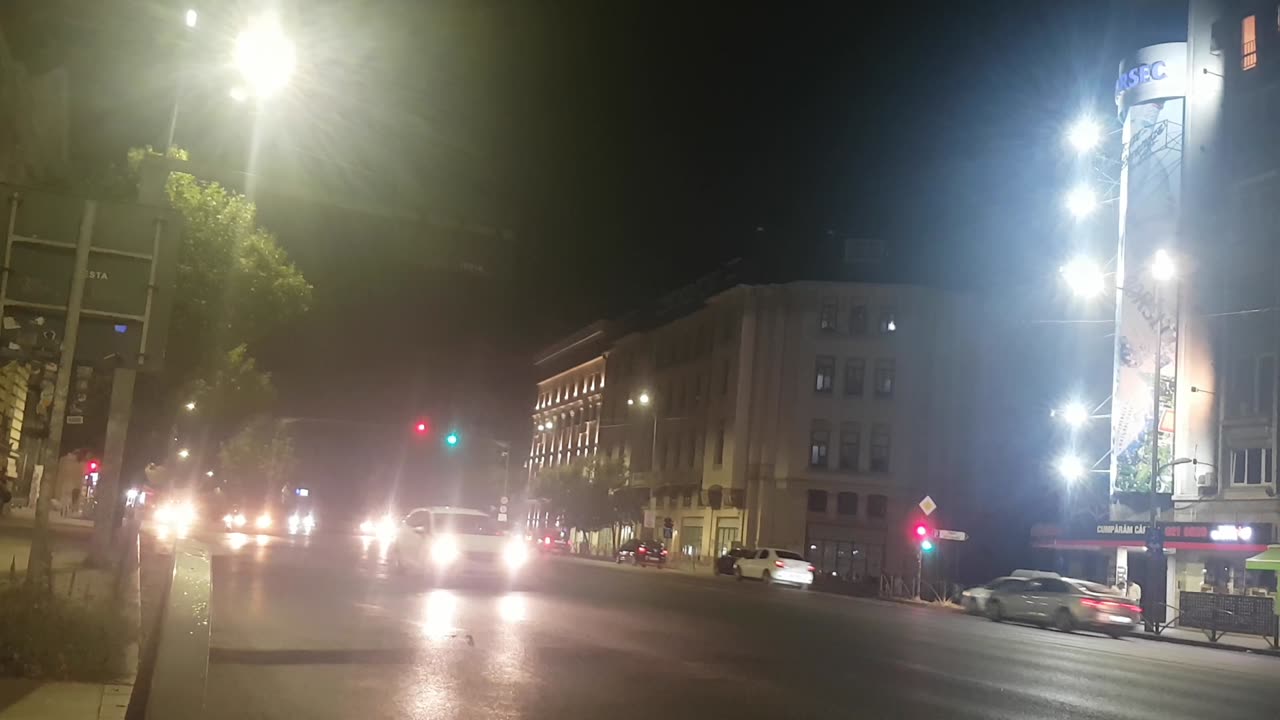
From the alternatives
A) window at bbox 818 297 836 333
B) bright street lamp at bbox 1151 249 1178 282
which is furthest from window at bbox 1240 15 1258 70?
window at bbox 818 297 836 333

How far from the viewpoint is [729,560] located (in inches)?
1956

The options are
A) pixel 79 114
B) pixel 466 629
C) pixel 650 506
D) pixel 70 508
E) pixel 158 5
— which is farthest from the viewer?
pixel 650 506

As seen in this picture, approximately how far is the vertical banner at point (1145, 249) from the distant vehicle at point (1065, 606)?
55.2ft

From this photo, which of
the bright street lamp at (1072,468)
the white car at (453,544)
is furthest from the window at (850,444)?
the white car at (453,544)

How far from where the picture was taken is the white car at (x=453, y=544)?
25078mm

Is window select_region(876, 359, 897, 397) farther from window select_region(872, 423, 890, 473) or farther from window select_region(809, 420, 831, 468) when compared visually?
window select_region(809, 420, 831, 468)

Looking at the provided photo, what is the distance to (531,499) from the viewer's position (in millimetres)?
86875

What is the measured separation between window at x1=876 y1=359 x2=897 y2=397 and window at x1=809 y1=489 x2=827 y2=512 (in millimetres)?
6177

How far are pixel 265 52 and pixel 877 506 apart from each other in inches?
1892

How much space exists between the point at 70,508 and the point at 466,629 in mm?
48380

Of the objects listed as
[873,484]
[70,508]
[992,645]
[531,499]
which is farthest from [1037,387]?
[70,508]

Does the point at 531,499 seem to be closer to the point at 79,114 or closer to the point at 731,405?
the point at 731,405

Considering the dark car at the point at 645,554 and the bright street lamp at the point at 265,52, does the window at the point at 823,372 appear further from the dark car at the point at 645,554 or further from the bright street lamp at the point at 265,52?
the bright street lamp at the point at 265,52

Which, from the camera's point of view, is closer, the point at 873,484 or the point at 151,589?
the point at 151,589
